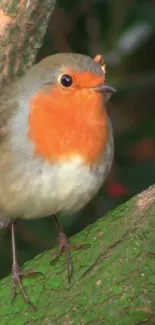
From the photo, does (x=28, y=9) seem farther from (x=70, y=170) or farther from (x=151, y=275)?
(x=151, y=275)

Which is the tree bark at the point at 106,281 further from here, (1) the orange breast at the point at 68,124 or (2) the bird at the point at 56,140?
(1) the orange breast at the point at 68,124

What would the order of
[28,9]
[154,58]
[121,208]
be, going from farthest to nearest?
[154,58] < [28,9] < [121,208]

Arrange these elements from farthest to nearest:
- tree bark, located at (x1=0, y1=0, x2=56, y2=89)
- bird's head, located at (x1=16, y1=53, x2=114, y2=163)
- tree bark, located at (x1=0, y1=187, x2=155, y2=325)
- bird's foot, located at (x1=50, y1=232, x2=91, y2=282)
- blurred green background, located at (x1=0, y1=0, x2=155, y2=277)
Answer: blurred green background, located at (x1=0, y1=0, x2=155, y2=277)
tree bark, located at (x1=0, y1=0, x2=56, y2=89)
bird's head, located at (x1=16, y1=53, x2=114, y2=163)
bird's foot, located at (x1=50, y1=232, x2=91, y2=282)
tree bark, located at (x1=0, y1=187, x2=155, y2=325)

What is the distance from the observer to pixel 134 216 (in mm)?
3023

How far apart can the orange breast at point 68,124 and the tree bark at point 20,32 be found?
0.42 metres

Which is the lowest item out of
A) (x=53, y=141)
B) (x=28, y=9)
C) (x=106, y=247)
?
(x=106, y=247)

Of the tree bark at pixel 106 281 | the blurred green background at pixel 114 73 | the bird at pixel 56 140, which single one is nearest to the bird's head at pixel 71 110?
the bird at pixel 56 140

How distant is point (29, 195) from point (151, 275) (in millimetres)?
518

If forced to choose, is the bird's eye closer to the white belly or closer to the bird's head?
the bird's head

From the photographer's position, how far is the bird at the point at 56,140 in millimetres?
3152

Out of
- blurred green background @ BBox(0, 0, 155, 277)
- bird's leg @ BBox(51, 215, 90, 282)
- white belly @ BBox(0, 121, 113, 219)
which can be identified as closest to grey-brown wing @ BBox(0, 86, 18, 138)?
white belly @ BBox(0, 121, 113, 219)

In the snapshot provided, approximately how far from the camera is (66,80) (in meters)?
3.22

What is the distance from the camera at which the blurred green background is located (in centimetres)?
425

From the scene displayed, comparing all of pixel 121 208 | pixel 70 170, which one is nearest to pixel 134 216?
pixel 121 208
